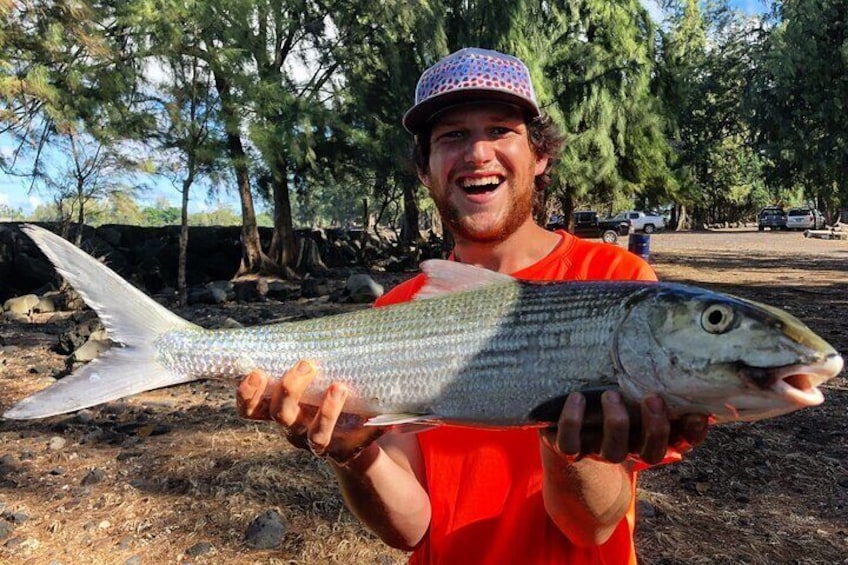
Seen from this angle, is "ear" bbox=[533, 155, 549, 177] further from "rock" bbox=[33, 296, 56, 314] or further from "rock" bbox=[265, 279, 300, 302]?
"rock" bbox=[33, 296, 56, 314]

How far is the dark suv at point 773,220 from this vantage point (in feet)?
219

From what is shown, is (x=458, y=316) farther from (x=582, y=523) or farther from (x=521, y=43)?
(x=521, y=43)

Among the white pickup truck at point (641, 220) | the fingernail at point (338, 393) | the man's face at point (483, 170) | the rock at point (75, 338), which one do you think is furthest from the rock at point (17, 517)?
the white pickup truck at point (641, 220)

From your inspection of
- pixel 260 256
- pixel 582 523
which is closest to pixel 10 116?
pixel 260 256

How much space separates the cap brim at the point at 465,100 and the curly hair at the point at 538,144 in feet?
0.46

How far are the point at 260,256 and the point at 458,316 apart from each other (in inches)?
928

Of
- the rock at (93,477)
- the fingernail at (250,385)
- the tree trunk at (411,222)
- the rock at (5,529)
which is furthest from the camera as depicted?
the tree trunk at (411,222)

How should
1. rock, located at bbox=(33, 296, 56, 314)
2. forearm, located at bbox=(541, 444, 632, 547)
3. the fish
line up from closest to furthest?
1. the fish
2. forearm, located at bbox=(541, 444, 632, 547)
3. rock, located at bbox=(33, 296, 56, 314)

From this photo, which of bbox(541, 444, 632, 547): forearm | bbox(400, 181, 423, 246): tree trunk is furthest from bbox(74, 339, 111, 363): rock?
bbox(400, 181, 423, 246): tree trunk

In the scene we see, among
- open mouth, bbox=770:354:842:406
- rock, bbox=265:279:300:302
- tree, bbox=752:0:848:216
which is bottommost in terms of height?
rock, bbox=265:279:300:302

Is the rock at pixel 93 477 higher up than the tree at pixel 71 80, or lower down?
lower down

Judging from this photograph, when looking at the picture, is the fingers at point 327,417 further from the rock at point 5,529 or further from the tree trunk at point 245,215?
the tree trunk at point 245,215

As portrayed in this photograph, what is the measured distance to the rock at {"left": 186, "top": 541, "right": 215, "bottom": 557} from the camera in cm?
495

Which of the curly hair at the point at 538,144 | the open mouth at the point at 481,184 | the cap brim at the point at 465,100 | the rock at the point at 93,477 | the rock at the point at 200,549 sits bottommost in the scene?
the rock at the point at 200,549
